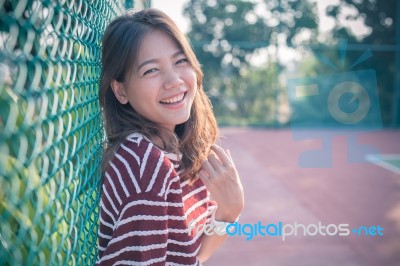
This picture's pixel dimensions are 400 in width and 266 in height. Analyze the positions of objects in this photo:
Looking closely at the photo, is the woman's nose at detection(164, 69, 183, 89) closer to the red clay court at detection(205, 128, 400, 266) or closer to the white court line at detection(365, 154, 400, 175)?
the red clay court at detection(205, 128, 400, 266)

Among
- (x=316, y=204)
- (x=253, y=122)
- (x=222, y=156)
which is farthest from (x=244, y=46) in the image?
(x=222, y=156)

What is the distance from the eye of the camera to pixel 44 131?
880 millimetres

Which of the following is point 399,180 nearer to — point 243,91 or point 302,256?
point 302,256

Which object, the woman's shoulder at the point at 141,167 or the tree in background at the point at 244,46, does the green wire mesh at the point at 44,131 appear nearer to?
the woman's shoulder at the point at 141,167

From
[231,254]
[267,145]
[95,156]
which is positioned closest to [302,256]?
[231,254]

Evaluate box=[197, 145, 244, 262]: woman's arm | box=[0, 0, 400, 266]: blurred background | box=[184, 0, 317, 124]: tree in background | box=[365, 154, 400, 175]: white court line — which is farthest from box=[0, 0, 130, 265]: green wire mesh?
box=[184, 0, 317, 124]: tree in background

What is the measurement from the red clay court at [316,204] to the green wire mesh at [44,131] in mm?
1088

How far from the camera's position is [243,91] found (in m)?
11.4

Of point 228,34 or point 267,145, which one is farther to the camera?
point 228,34

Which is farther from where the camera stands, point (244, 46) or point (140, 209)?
point (244, 46)

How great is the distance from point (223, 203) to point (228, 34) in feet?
34.4

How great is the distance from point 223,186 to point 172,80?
457 millimetres

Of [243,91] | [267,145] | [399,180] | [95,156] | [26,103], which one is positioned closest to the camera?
[26,103]

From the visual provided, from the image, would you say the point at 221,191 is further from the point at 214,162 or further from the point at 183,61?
the point at 183,61
